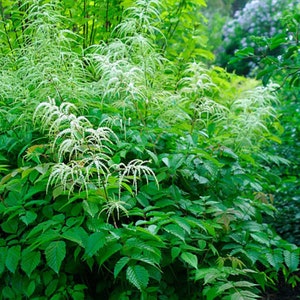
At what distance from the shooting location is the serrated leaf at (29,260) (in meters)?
1.94

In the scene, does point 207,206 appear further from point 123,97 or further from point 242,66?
point 242,66

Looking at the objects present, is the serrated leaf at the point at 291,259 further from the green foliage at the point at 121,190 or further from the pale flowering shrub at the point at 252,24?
the pale flowering shrub at the point at 252,24

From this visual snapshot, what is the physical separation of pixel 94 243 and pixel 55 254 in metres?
0.15

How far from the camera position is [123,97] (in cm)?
259

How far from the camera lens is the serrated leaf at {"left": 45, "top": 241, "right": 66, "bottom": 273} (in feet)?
6.04

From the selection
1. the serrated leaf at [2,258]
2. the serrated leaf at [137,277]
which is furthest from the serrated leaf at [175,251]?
the serrated leaf at [2,258]

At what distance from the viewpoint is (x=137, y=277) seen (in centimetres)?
181

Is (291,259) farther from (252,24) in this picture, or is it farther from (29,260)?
(252,24)

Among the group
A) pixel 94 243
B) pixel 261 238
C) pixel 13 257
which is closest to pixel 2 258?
pixel 13 257

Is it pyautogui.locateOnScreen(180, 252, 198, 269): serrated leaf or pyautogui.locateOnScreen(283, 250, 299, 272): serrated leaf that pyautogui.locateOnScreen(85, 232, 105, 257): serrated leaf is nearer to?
pyautogui.locateOnScreen(180, 252, 198, 269): serrated leaf

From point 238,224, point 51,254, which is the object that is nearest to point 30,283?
point 51,254

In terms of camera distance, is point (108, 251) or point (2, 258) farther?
point (2, 258)

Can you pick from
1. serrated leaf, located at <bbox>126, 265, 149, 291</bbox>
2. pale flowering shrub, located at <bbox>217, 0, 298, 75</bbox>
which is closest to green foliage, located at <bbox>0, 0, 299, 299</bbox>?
serrated leaf, located at <bbox>126, 265, 149, 291</bbox>

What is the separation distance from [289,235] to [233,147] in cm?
117
